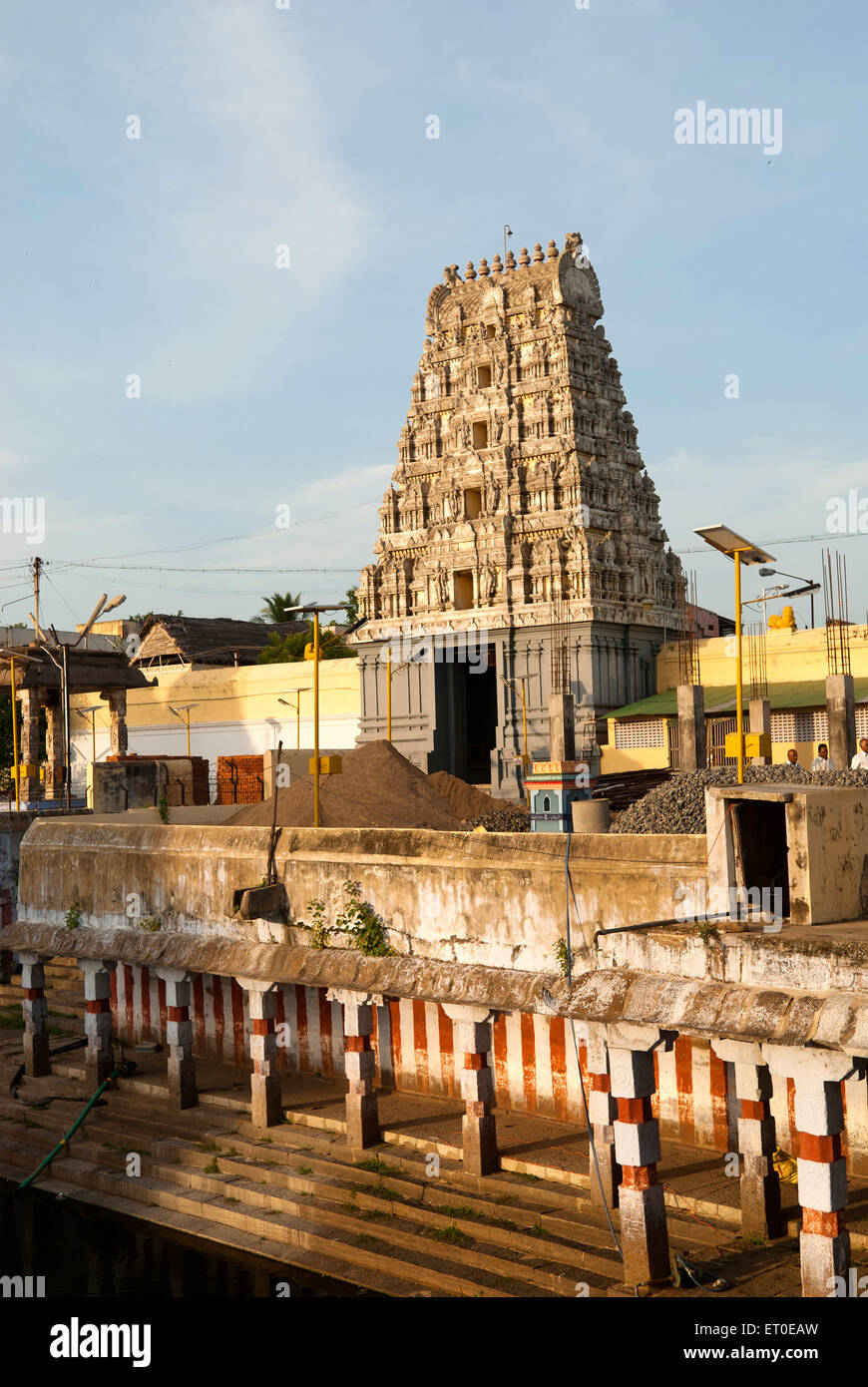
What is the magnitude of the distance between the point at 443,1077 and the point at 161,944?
472cm

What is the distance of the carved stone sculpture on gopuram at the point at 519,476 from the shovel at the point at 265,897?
2414 cm

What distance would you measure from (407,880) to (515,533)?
2685cm

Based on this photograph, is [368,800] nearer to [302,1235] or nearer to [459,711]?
[302,1235]

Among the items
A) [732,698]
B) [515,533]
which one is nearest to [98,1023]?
[732,698]

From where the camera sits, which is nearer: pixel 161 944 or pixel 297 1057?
pixel 161 944

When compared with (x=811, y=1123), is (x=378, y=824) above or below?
above

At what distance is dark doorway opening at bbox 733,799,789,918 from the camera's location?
40.3 ft

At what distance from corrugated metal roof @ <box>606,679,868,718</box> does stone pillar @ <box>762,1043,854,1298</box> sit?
25970mm

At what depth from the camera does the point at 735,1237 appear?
13.3 metres

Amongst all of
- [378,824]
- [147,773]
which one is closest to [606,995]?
[378,824]

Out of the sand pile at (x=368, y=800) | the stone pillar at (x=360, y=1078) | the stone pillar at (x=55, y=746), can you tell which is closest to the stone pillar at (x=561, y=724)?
the sand pile at (x=368, y=800)

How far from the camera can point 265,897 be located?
1678 cm
